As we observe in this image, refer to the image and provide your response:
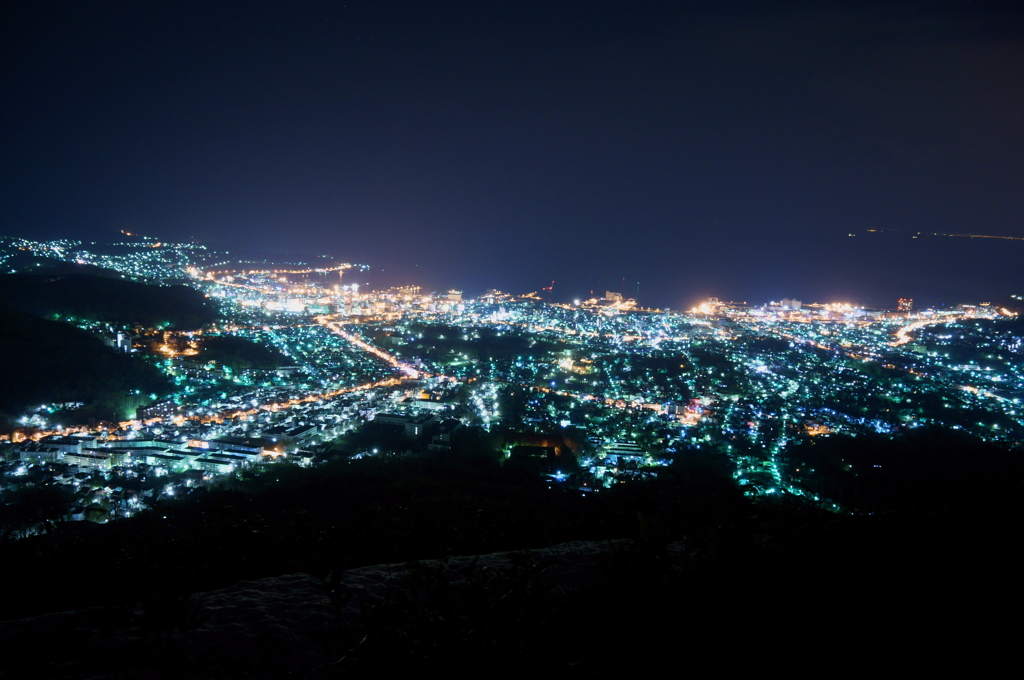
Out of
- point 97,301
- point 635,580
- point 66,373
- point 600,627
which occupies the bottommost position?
point 600,627

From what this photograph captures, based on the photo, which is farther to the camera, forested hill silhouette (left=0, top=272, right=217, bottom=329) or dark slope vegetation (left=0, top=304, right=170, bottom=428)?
forested hill silhouette (left=0, top=272, right=217, bottom=329)

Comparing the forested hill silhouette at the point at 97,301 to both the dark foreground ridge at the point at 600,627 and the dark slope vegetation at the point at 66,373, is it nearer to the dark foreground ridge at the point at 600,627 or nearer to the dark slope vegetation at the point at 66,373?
the dark slope vegetation at the point at 66,373

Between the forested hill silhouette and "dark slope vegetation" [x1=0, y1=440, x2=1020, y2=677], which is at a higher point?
the forested hill silhouette

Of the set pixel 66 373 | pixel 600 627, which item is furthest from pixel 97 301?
pixel 600 627

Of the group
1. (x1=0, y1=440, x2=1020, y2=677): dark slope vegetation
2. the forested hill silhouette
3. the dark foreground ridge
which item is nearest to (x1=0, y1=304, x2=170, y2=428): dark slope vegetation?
the forested hill silhouette

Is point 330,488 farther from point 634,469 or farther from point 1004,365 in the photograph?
point 1004,365

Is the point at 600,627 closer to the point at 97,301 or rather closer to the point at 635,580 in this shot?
the point at 635,580

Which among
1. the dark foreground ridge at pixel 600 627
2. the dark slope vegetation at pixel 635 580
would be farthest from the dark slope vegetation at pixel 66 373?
the dark foreground ridge at pixel 600 627

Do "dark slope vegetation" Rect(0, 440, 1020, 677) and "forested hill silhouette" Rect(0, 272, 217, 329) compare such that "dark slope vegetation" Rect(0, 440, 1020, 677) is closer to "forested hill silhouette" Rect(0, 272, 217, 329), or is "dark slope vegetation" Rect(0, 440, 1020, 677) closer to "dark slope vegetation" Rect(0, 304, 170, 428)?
"dark slope vegetation" Rect(0, 304, 170, 428)

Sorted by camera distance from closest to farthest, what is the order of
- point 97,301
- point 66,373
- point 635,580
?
point 635,580, point 66,373, point 97,301
